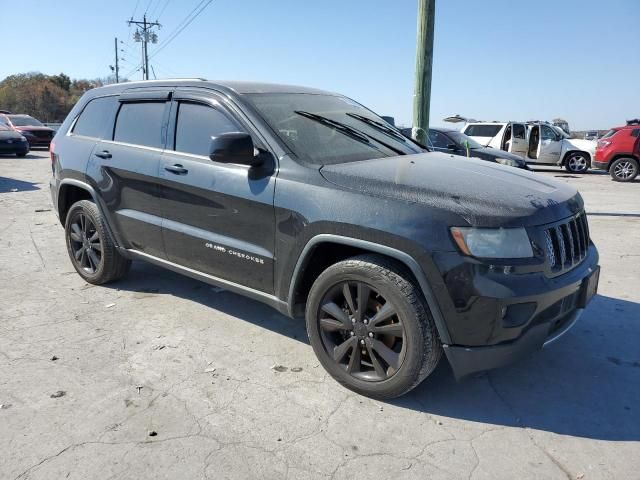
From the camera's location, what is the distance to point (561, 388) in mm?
3107

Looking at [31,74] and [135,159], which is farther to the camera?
[31,74]

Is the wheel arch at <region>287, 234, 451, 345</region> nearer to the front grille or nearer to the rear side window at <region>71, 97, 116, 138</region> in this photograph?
the front grille

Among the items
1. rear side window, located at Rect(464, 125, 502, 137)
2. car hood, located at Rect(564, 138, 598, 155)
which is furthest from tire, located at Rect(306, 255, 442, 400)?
car hood, located at Rect(564, 138, 598, 155)

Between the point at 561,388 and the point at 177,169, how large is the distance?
9.67 ft

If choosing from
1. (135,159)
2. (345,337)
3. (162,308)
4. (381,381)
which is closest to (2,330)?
(162,308)

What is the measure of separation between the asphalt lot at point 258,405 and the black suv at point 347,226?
14.0 inches

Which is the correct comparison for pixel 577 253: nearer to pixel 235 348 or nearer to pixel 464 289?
pixel 464 289

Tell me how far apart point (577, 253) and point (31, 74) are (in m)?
78.5

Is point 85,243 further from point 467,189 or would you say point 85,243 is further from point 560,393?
point 560,393

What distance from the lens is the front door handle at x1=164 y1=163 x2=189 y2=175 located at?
3.70 metres

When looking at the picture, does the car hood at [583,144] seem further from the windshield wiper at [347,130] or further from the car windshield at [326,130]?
A: the windshield wiper at [347,130]

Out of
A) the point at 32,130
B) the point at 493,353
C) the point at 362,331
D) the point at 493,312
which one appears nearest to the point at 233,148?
the point at 362,331

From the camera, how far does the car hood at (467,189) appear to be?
103 inches

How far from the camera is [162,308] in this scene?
4.34 meters
